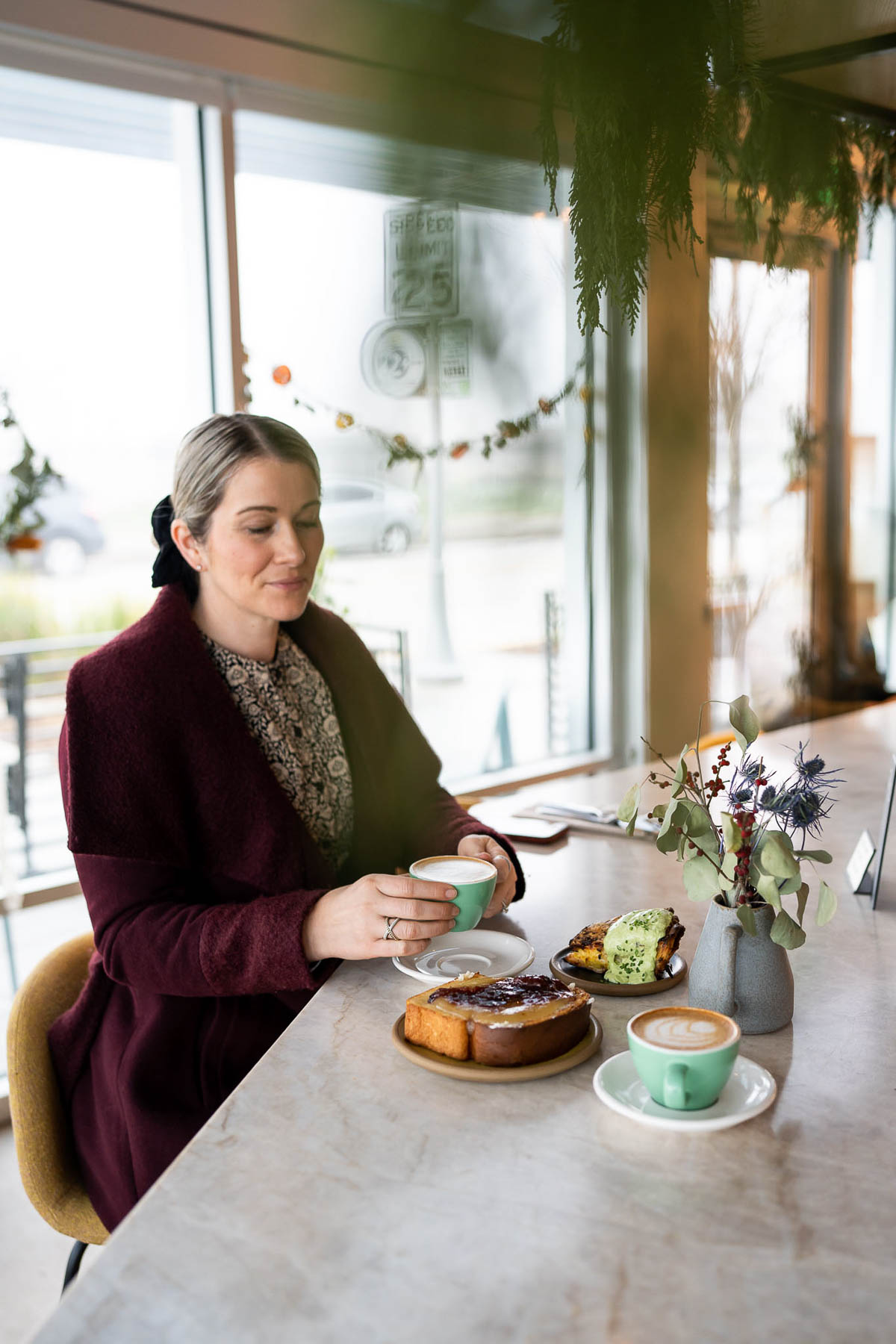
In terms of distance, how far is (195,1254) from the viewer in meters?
0.70

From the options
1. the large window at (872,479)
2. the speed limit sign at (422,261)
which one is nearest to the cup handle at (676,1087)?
the speed limit sign at (422,261)

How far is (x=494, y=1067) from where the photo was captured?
3.02 ft

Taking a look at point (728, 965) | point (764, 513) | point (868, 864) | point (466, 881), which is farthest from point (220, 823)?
point (764, 513)

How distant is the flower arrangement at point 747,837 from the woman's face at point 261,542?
0.65m

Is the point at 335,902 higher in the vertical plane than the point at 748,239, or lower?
lower

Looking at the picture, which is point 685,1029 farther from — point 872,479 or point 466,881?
point 872,479

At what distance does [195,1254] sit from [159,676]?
0.76m

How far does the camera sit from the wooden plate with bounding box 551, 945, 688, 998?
42.4 inches

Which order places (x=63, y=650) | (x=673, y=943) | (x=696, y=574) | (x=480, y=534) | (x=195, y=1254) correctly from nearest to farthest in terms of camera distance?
(x=480, y=534)
(x=195, y=1254)
(x=673, y=943)
(x=63, y=650)
(x=696, y=574)

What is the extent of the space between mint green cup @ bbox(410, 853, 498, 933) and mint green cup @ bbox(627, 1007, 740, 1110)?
0.89 ft

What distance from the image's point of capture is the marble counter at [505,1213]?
0.64 m

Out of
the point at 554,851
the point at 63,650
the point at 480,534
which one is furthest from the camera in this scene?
the point at 63,650

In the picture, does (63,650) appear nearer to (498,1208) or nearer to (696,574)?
(696,574)

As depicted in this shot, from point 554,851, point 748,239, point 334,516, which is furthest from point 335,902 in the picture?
point 334,516
